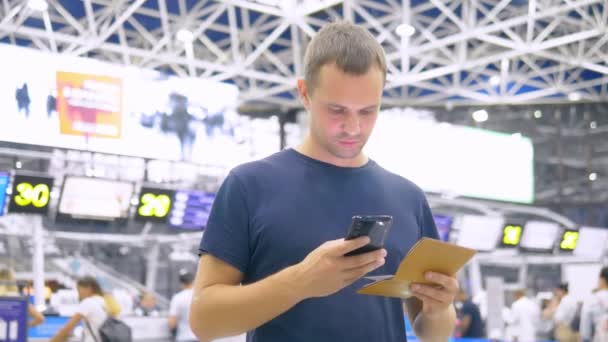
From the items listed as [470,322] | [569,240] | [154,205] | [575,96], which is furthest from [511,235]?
[154,205]

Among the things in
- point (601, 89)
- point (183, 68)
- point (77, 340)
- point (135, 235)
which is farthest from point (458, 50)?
point (77, 340)

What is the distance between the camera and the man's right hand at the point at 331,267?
62.6 inches

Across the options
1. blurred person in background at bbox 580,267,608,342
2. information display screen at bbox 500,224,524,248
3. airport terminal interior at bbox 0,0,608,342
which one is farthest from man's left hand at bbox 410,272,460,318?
information display screen at bbox 500,224,524,248

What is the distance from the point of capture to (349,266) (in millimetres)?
1612

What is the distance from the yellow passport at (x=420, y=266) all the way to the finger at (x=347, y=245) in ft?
0.45

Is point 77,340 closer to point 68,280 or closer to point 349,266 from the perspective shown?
point 349,266

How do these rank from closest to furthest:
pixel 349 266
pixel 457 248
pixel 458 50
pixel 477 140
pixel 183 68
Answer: pixel 349 266 < pixel 457 248 < pixel 477 140 < pixel 458 50 < pixel 183 68

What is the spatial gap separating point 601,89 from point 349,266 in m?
20.5

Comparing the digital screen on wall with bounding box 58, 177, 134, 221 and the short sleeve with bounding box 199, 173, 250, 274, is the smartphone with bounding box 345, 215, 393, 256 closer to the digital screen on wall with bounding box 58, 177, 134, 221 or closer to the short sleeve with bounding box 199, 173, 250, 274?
the short sleeve with bounding box 199, 173, 250, 274

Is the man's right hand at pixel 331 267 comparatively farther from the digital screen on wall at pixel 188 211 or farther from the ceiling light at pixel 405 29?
the ceiling light at pixel 405 29

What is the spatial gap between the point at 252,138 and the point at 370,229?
16728mm

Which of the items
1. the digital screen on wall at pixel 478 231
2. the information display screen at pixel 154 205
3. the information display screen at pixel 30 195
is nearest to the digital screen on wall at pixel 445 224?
the digital screen on wall at pixel 478 231

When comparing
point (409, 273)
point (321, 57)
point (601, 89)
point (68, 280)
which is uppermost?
point (601, 89)

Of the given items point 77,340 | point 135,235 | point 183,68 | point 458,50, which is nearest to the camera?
point 77,340
